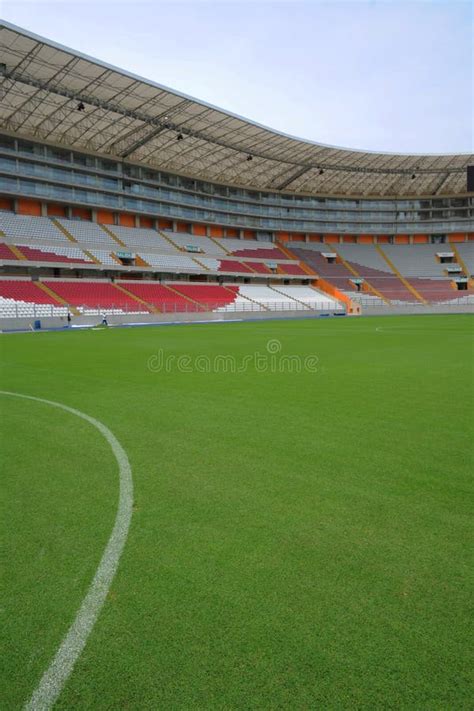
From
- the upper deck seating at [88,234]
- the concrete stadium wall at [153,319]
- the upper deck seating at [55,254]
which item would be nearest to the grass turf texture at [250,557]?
the concrete stadium wall at [153,319]

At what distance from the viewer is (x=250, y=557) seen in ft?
11.0

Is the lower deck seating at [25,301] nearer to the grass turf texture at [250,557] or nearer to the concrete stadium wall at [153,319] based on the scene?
the concrete stadium wall at [153,319]

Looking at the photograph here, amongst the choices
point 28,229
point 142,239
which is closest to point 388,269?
point 142,239

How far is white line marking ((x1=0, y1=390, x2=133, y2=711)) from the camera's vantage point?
2232 mm

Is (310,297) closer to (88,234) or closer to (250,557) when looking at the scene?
(88,234)

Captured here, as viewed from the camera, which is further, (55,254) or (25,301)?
(55,254)

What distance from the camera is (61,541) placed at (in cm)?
364

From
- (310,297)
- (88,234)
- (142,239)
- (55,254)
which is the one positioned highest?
(142,239)

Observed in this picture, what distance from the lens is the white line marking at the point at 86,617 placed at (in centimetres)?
223

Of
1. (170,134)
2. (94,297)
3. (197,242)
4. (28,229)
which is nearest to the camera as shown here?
(94,297)

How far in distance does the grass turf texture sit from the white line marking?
49mm

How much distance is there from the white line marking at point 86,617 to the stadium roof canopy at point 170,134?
37202mm

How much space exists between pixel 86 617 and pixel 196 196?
217 feet

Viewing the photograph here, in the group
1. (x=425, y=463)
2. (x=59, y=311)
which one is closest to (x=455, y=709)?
(x=425, y=463)
